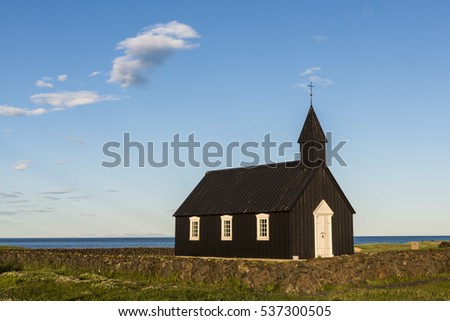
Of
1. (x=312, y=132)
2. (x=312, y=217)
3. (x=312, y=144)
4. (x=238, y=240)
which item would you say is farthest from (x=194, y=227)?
(x=312, y=132)

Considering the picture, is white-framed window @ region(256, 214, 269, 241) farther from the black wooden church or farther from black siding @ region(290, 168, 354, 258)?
black siding @ region(290, 168, 354, 258)

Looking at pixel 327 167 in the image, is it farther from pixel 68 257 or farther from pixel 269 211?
pixel 68 257

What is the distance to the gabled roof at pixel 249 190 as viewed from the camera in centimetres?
3525

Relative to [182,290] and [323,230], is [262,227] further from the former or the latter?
[182,290]

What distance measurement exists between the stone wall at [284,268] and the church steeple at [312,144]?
10066mm

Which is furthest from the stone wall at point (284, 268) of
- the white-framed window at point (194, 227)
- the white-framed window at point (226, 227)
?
the white-framed window at point (194, 227)

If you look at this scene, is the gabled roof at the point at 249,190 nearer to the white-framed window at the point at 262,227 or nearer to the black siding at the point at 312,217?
the white-framed window at the point at 262,227

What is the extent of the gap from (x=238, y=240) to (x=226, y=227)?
171 centimetres

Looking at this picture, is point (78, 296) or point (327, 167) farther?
point (327, 167)

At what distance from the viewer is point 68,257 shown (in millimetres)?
33625

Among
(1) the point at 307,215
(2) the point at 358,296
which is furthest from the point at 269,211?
(2) the point at 358,296

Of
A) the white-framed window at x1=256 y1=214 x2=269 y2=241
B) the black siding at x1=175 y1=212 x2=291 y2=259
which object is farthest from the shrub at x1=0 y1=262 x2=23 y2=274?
the white-framed window at x1=256 y1=214 x2=269 y2=241

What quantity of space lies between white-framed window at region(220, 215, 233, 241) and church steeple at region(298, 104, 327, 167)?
6812 mm
